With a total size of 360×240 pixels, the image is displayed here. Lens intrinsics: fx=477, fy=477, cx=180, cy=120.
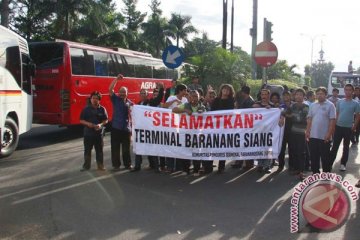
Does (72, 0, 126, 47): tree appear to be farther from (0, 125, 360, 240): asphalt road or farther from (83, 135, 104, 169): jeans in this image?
(83, 135, 104, 169): jeans

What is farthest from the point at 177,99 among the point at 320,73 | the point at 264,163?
the point at 320,73

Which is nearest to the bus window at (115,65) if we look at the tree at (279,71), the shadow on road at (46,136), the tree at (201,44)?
the shadow on road at (46,136)

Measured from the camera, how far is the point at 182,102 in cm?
951

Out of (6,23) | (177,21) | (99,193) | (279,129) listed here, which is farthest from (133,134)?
(177,21)

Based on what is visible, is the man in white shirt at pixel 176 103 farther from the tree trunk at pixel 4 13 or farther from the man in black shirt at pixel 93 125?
the tree trunk at pixel 4 13

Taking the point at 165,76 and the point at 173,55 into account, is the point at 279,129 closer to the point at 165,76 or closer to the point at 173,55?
the point at 173,55

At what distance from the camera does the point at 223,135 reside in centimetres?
907

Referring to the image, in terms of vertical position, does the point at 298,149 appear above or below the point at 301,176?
above

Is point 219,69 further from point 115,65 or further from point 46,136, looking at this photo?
point 46,136

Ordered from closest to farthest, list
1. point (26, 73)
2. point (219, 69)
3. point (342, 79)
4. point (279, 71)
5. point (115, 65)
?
point (26, 73), point (115, 65), point (219, 69), point (342, 79), point (279, 71)

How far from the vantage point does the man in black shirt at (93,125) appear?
9.24m

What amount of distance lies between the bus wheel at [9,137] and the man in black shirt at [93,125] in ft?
8.31

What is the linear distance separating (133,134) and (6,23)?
58.2ft

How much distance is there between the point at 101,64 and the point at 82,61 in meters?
1.31
